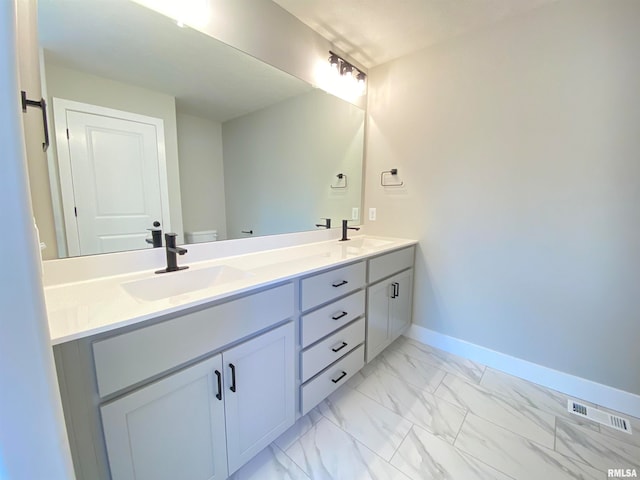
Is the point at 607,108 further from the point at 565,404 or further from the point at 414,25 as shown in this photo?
the point at 565,404

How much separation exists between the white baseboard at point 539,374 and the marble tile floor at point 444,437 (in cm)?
6

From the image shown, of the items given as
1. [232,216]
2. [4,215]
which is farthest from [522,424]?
[4,215]

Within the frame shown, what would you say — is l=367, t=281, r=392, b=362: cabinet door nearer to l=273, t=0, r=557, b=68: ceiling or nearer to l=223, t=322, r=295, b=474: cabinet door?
l=223, t=322, r=295, b=474: cabinet door

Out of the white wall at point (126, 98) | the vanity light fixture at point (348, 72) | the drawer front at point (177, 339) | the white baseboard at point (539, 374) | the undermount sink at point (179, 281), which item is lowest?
the white baseboard at point (539, 374)

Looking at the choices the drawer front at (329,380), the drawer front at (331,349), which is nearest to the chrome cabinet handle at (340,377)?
the drawer front at (329,380)

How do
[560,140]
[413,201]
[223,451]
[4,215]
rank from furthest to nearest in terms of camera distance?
[413,201] < [560,140] < [223,451] < [4,215]

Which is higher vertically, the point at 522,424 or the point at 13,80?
the point at 13,80

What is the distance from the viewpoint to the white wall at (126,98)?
3.25ft

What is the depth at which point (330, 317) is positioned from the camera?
1.40 meters

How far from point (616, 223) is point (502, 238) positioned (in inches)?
20.4

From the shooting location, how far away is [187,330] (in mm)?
864

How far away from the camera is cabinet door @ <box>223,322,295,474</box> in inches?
39.8

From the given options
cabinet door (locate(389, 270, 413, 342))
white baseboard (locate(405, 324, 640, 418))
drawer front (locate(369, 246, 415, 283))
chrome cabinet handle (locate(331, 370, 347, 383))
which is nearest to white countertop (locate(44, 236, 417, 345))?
drawer front (locate(369, 246, 415, 283))

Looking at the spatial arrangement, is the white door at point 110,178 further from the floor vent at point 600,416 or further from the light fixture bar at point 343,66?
the floor vent at point 600,416
